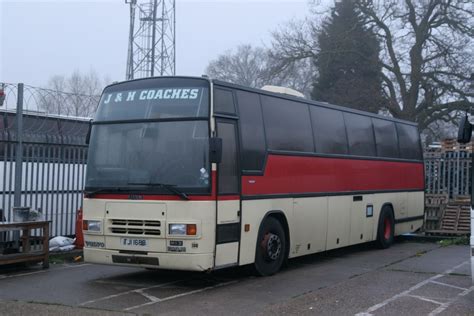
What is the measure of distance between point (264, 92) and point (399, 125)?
7.01 metres

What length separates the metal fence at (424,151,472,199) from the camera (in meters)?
19.6

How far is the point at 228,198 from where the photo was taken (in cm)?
973

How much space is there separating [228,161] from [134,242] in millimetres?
1955

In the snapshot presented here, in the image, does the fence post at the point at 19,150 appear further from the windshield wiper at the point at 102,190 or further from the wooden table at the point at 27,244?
the windshield wiper at the point at 102,190

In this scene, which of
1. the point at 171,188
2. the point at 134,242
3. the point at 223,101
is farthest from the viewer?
the point at 223,101

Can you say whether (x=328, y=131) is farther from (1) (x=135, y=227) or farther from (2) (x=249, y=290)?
(1) (x=135, y=227)

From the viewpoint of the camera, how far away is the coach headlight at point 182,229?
9.25 m

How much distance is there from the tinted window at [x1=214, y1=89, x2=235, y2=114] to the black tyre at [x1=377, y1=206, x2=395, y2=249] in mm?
6870

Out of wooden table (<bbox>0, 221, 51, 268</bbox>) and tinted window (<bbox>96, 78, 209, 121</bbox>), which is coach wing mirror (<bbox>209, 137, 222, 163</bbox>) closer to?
tinted window (<bbox>96, 78, 209, 121</bbox>)

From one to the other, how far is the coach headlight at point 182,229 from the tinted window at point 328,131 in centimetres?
428

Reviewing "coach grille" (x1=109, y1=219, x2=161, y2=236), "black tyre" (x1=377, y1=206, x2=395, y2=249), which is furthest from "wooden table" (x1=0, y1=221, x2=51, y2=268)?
"black tyre" (x1=377, y1=206, x2=395, y2=249)

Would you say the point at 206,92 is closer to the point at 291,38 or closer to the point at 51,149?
the point at 51,149

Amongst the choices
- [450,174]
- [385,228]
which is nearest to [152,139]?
[385,228]

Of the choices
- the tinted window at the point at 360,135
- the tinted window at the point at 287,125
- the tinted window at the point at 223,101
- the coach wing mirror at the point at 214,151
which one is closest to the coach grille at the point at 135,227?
the coach wing mirror at the point at 214,151
